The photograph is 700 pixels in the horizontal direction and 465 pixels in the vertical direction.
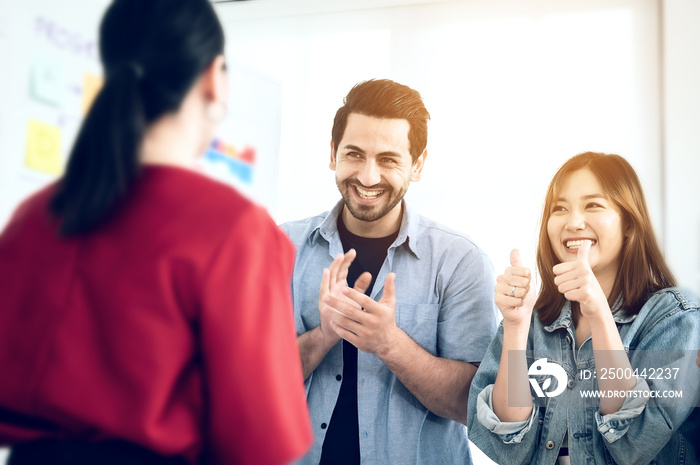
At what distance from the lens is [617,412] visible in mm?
1275

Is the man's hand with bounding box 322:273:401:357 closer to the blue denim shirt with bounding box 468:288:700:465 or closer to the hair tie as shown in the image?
the blue denim shirt with bounding box 468:288:700:465

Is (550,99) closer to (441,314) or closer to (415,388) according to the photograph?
(441,314)

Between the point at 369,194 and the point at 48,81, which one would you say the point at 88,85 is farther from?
the point at 369,194

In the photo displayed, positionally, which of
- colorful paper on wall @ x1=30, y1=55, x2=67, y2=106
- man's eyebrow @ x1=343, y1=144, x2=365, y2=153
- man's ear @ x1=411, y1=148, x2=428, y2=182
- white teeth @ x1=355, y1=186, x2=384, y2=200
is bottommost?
white teeth @ x1=355, y1=186, x2=384, y2=200

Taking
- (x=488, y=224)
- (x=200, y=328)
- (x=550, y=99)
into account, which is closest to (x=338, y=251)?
(x=488, y=224)

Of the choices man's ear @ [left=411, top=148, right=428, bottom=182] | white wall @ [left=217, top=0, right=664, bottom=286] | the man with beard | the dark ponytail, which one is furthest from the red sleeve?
white wall @ [left=217, top=0, right=664, bottom=286]

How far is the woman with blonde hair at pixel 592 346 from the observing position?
4.17 ft

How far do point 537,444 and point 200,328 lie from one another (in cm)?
109

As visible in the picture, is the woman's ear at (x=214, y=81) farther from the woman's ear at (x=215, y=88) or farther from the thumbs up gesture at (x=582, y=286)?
the thumbs up gesture at (x=582, y=286)

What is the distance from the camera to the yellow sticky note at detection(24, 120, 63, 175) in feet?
4.37

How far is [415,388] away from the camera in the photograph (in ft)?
5.01

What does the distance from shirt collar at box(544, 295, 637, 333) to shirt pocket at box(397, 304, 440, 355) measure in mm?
317

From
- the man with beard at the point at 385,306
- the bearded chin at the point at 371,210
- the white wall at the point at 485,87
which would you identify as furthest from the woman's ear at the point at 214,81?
the white wall at the point at 485,87

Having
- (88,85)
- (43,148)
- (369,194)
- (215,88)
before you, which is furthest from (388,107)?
(215,88)
